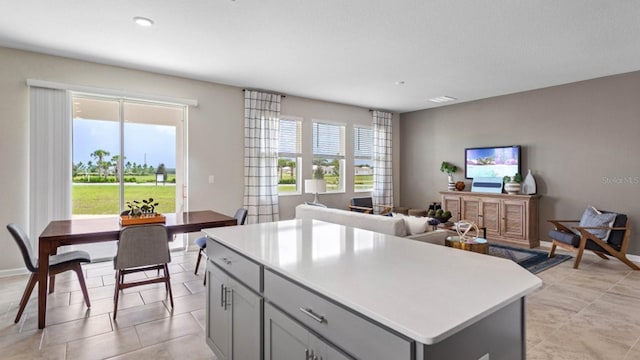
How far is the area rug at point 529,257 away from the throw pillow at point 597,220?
0.54 metres

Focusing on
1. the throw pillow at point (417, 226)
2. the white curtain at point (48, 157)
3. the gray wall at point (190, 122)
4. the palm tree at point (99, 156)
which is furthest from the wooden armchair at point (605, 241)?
the white curtain at point (48, 157)

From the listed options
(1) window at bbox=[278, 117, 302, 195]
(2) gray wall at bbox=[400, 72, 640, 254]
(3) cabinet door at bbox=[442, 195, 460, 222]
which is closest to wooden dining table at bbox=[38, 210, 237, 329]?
(1) window at bbox=[278, 117, 302, 195]

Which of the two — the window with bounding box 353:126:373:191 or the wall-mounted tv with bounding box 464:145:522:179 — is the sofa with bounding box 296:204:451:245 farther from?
the window with bounding box 353:126:373:191

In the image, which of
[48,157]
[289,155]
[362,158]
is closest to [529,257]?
[362,158]

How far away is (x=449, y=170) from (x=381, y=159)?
Answer: 1.45 metres

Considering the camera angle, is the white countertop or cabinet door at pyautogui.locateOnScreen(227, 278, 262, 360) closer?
the white countertop

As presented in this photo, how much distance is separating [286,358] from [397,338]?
0.67 m

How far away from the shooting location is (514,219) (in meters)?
5.49

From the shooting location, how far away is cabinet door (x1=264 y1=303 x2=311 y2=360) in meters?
1.27

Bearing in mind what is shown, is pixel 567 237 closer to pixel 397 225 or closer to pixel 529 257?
pixel 529 257

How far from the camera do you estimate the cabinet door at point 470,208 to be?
6020 mm

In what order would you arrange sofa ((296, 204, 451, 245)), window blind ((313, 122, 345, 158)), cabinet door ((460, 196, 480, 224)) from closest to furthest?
sofa ((296, 204, 451, 245)), cabinet door ((460, 196, 480, 224)), window blind ((313, 122, 345, 158))

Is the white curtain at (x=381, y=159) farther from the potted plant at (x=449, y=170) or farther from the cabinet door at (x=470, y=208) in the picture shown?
the cabinet door at (x=470, y=208)

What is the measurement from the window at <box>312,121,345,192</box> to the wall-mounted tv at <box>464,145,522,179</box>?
251cm
